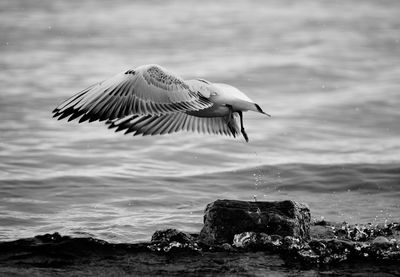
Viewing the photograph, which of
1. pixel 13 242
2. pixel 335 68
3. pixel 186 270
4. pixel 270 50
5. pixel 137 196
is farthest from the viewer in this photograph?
pixel 270 50

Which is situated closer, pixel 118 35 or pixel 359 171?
pixel 359 171

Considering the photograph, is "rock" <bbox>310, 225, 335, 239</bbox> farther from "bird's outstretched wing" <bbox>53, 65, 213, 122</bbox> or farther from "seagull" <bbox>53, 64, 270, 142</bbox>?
"bird's outstretched wing" <bbox>53, 65, 213, 122</bbox>

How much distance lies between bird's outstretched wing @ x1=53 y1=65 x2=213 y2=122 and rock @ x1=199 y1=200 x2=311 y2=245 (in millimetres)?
1055

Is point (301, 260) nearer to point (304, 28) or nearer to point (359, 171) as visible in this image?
point (359, 171)

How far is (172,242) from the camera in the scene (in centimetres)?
813

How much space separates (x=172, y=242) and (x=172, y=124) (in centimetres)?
204

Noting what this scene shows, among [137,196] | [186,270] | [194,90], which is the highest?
[194,90]

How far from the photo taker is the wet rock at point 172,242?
26.3ft

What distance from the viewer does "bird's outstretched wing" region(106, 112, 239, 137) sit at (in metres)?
9.66

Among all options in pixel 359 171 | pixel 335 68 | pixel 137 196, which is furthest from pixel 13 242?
pixel 335 68

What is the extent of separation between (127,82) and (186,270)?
2092 millimetres

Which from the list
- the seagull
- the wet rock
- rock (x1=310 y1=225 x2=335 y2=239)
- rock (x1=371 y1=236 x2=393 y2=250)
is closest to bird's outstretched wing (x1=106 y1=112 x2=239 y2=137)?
the seagull

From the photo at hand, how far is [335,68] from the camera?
17172 mm

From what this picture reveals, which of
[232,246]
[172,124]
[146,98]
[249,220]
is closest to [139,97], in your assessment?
[146,98]
